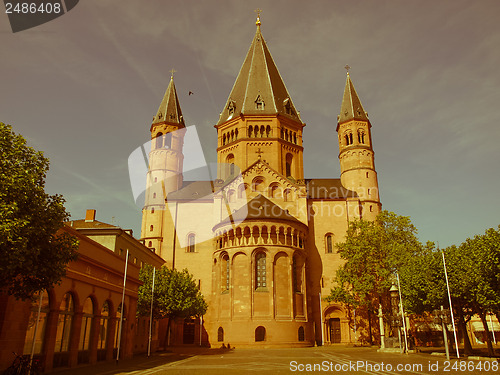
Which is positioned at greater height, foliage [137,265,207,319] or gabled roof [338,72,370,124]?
gabled roof [338,72,370,124]

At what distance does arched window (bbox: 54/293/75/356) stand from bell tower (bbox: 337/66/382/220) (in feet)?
137

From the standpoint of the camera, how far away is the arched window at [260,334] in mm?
41000

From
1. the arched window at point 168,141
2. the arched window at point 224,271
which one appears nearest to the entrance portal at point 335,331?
the arched window at point 224,271

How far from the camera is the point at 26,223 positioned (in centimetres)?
1405

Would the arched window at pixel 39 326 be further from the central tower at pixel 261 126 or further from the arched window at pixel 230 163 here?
the arched window at pixel 230 163

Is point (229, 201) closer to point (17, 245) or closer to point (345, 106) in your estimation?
point (345, 106)

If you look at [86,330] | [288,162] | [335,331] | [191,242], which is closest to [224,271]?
[191,242]

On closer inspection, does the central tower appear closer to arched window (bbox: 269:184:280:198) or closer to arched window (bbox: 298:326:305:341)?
arched window (bbox: 269:184:280:198)

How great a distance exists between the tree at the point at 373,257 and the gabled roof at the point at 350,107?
20.4 meters

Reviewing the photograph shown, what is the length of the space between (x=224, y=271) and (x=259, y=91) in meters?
29.9

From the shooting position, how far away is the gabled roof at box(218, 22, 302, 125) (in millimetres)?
60688

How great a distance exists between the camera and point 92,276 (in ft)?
77.3

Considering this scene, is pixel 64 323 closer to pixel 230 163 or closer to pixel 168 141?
pixel 230 163

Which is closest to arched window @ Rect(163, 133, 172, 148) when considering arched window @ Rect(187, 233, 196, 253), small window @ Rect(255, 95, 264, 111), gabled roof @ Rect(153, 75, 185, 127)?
gabled roof @ Rect(153, 75, 185, 127)
